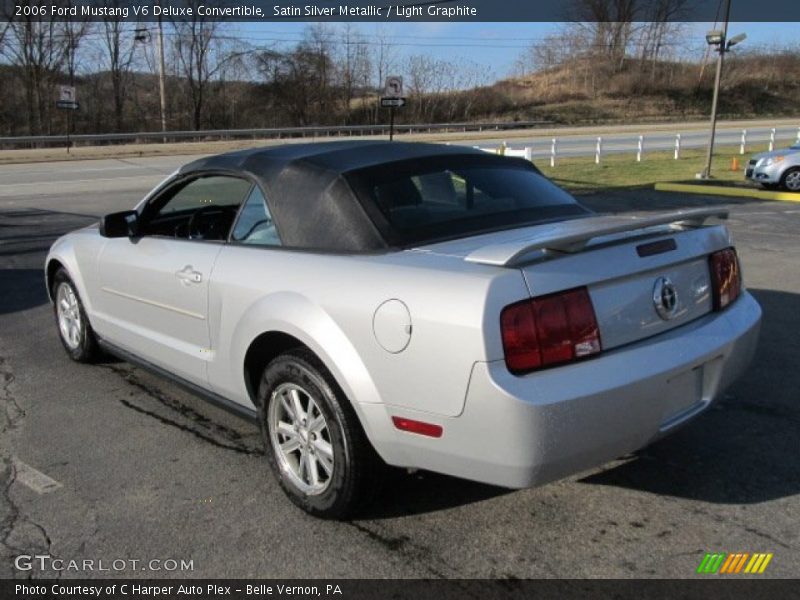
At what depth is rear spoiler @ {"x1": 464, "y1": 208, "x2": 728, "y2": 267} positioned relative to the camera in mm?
2863

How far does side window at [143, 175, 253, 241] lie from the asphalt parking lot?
105 centimetres

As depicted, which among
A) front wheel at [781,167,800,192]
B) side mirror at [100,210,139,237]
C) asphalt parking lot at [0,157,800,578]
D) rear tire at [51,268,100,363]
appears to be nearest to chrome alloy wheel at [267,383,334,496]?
asphalt parking lot at [0,157,800,578]

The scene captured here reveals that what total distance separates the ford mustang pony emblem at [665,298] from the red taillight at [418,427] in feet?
3.39

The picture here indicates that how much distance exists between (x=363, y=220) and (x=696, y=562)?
1926 millimetres

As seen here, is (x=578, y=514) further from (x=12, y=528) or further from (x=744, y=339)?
(x=12, y=528)

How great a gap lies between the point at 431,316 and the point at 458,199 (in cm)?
118

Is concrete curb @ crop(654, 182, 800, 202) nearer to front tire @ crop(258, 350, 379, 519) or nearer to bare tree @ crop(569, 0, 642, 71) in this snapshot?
front tire @ crop(258, 350, 379, 519)

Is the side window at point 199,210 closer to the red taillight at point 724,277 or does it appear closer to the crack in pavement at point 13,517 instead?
the crack in pavement at point 13,517

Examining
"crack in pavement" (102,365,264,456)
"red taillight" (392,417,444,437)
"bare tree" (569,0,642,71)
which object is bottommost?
"crack in pavement" (102,365,264,456)

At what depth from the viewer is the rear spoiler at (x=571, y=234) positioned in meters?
2.86

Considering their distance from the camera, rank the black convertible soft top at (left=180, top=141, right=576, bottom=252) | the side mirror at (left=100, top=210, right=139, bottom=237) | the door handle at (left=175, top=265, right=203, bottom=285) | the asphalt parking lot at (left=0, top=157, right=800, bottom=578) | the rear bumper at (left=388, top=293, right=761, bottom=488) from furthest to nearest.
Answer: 1. the side mirror at (left=100, top=210, right=139, bottom=237)
2. the door handle at (left=175, top=265, right=203, bottom=285)
3. the black convertible soft top at (left=180, top=141, right=576, bottom=252)
4. the asphalt parking lot at (left=0, top=157, right=800, bottom=578)
5. the rear bumper at (left=388, top=293, right=761, bottom=488)

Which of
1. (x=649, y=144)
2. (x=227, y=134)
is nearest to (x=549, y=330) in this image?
(x=649, y=144)
